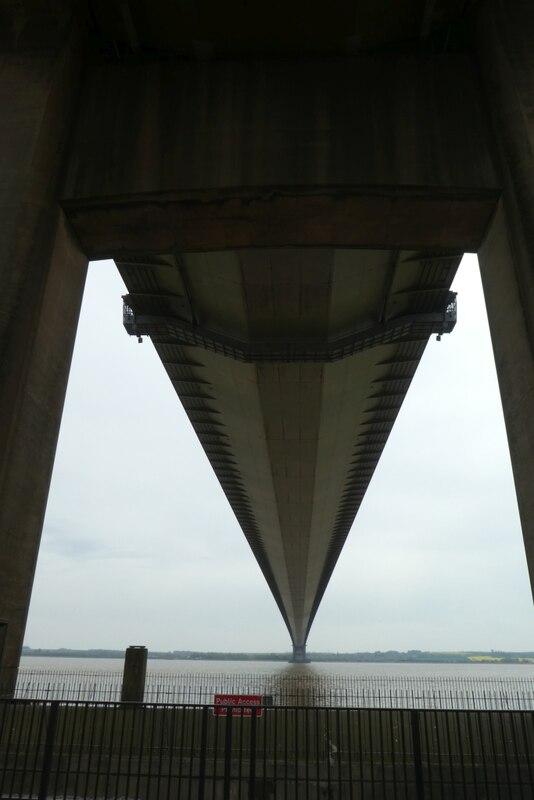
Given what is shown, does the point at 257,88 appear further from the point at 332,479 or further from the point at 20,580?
the point at 332,479

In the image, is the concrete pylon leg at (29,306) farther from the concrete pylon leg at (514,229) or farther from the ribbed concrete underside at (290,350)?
the concrete pylon leg at (514,229)

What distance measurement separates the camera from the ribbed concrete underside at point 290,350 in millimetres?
13398

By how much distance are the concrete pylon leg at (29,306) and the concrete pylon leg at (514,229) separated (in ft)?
19.2

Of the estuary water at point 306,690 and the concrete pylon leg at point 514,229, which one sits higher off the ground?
the concrete pylon leg at point 514,229

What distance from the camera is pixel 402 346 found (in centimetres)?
1805

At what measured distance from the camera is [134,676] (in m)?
18.9

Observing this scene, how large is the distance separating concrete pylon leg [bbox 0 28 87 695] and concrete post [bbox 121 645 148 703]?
42.1 ft

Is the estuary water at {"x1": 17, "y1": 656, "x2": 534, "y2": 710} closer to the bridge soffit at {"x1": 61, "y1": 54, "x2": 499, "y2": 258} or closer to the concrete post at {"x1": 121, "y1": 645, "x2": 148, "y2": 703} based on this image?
the concrete post at {"x1": 121, "y1": 645, "x2": 148, "y2": 703}

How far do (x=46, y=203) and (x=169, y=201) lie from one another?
1.60m

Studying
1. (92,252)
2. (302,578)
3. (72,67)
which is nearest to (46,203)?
(92,252)

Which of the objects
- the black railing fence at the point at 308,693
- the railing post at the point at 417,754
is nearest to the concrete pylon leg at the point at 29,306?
the railing post at the point at 417,754

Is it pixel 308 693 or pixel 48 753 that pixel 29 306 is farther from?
pixel 308 693

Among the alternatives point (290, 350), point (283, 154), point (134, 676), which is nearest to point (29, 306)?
point (283, 154)

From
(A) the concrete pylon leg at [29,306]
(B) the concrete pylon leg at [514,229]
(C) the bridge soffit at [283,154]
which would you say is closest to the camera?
(A) the concrete pylon leg at [29,306]
